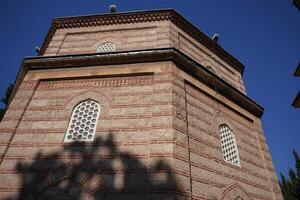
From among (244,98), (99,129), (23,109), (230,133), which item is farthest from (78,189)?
(244,98)

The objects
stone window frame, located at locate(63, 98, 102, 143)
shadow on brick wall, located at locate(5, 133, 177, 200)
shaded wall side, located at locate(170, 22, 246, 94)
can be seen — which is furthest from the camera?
shaded wall side, located at locate(170, 22, 246, 94)

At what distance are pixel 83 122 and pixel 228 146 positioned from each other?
456 cm

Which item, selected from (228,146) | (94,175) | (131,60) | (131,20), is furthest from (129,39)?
(94,175)

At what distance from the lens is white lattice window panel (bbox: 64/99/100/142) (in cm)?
633

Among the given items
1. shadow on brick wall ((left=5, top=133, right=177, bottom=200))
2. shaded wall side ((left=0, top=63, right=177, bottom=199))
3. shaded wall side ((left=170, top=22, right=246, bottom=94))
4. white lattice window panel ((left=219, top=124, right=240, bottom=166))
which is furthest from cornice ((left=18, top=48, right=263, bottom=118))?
shadow on brick wall ((left=5, top=133, right=177, bottom=200))

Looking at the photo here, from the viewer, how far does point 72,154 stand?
5.90 m

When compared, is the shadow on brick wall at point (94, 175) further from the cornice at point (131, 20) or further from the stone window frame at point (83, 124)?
the cornice at point (131, 20)

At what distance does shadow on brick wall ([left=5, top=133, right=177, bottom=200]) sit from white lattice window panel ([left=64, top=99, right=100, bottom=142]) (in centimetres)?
31

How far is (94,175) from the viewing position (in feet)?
18.0

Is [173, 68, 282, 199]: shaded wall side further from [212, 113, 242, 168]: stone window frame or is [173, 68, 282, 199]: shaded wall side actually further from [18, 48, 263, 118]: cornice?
[18, 48, 263, 118]: cornice

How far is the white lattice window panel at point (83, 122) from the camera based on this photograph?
633cm

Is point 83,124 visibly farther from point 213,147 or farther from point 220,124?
point 220,124

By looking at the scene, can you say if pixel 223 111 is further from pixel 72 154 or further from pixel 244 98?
pixel 72 154

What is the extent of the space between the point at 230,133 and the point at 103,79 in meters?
4.57
